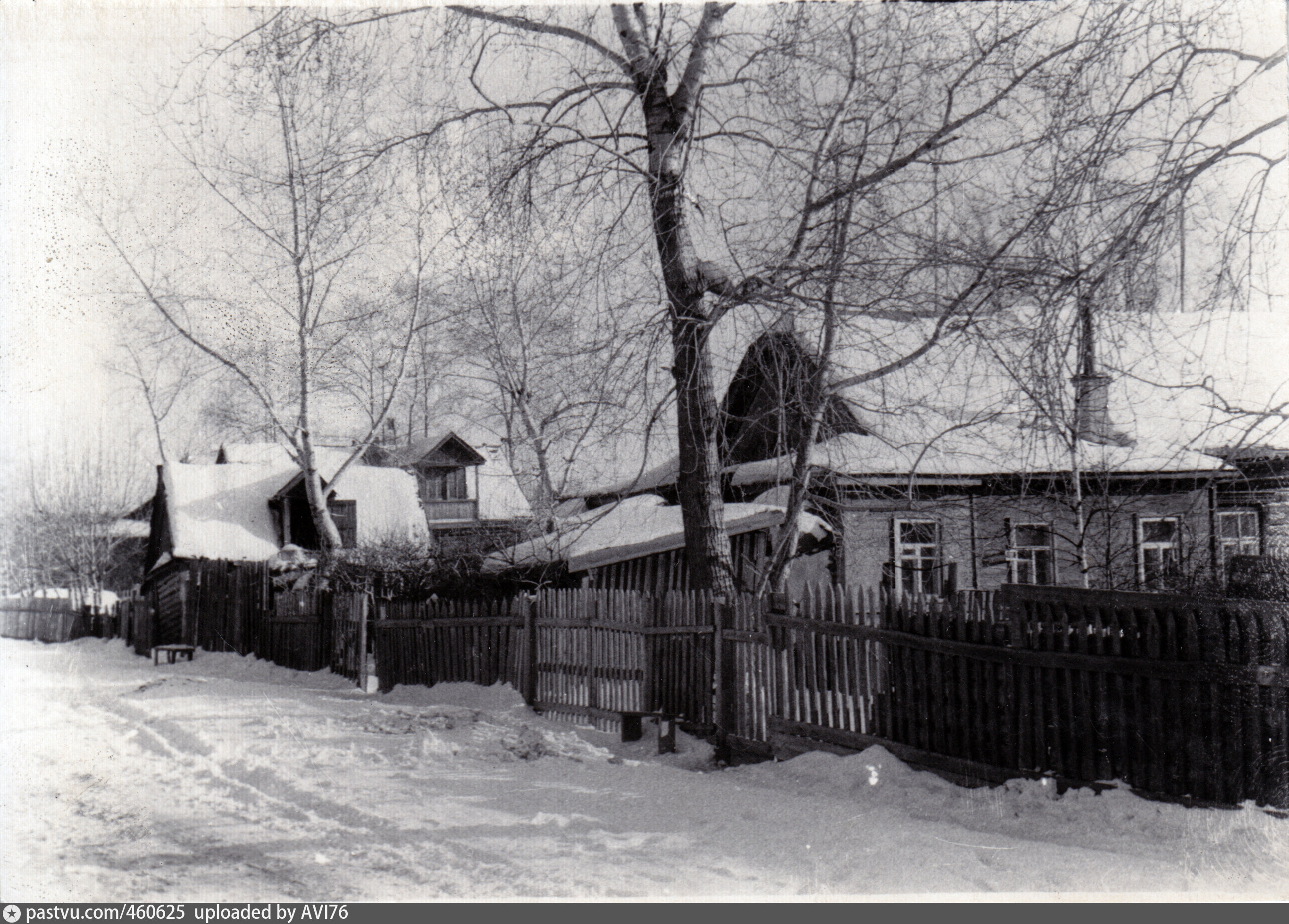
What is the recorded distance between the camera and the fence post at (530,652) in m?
11.3

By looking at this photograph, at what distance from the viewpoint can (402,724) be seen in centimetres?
1005

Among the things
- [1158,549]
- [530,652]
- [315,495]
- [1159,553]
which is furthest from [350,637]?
[1159,553]

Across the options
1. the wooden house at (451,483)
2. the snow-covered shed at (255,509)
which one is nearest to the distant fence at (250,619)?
the snow-covered shed at (255,509)

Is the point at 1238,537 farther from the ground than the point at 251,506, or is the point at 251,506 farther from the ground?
the point at 251,506

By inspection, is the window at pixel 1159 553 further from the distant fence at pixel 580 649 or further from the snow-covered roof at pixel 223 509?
the snow-covered roof at pixel 223 509

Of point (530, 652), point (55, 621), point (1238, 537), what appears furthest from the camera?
point (55, 621)

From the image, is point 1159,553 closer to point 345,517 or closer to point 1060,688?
point 1060,688

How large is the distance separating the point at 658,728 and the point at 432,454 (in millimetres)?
30206

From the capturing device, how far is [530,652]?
11398 mm

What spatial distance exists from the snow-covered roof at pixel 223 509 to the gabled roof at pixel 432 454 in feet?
15.1

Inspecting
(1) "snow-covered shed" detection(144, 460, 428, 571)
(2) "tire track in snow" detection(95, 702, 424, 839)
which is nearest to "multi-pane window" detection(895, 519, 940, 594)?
(2) "tire track in snow" detection(95, 702, 424, 839)

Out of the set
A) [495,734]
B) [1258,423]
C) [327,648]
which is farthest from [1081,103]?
[327,648]

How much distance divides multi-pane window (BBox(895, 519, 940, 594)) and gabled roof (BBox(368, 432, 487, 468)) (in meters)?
22.2

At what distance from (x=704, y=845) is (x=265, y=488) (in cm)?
3026
